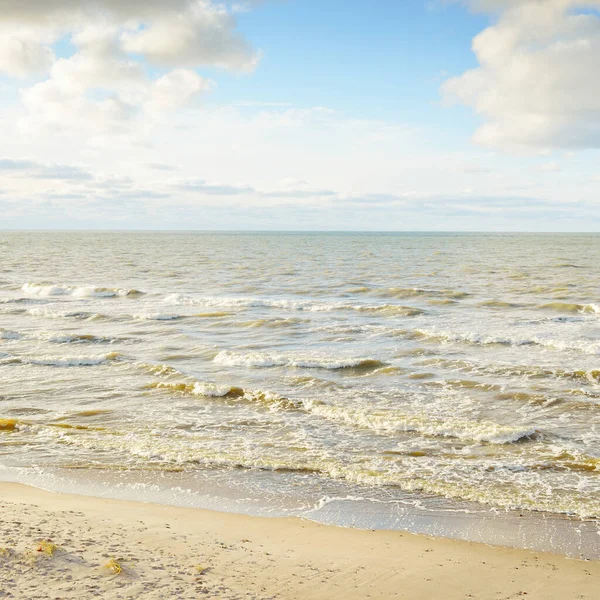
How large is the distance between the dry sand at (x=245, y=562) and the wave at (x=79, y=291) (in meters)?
27.5

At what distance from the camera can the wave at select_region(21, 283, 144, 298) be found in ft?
113

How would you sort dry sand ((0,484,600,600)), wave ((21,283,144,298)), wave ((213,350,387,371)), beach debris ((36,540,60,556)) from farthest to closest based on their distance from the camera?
wave ((21,283,144,298)), wave ((213,350,387,371)), beach debris ((36,540,60,556)), dry sand ((0,484,600,600))

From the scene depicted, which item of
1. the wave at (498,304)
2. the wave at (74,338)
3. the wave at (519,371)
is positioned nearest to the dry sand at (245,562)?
the wave at (519,371)

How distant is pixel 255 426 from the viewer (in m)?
12.3

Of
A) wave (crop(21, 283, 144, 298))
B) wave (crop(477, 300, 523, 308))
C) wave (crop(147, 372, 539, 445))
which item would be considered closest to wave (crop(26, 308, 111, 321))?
wave (crop(21, 283, 144, 298))

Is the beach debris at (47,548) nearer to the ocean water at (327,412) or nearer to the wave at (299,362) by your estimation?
the ocean water at (327,412)

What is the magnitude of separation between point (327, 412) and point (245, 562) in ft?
22.0

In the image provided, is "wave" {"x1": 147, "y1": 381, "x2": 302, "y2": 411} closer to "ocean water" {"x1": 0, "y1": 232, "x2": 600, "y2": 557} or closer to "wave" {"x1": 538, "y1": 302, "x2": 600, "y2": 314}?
"ocean water" {"x1": 0, "y1": 232, "x2": 600, "y2": 557}

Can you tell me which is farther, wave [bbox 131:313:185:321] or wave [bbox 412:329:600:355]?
wave [bbox 131:313:185:321]

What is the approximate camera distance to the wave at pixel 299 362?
1709 centimetres

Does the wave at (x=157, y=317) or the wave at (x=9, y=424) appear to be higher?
the wave at (x=157, y=317)

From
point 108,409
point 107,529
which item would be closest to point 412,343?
point 108,409

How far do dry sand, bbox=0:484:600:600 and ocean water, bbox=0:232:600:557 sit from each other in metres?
0.63

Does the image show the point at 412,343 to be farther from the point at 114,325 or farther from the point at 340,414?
the point at 114,325
